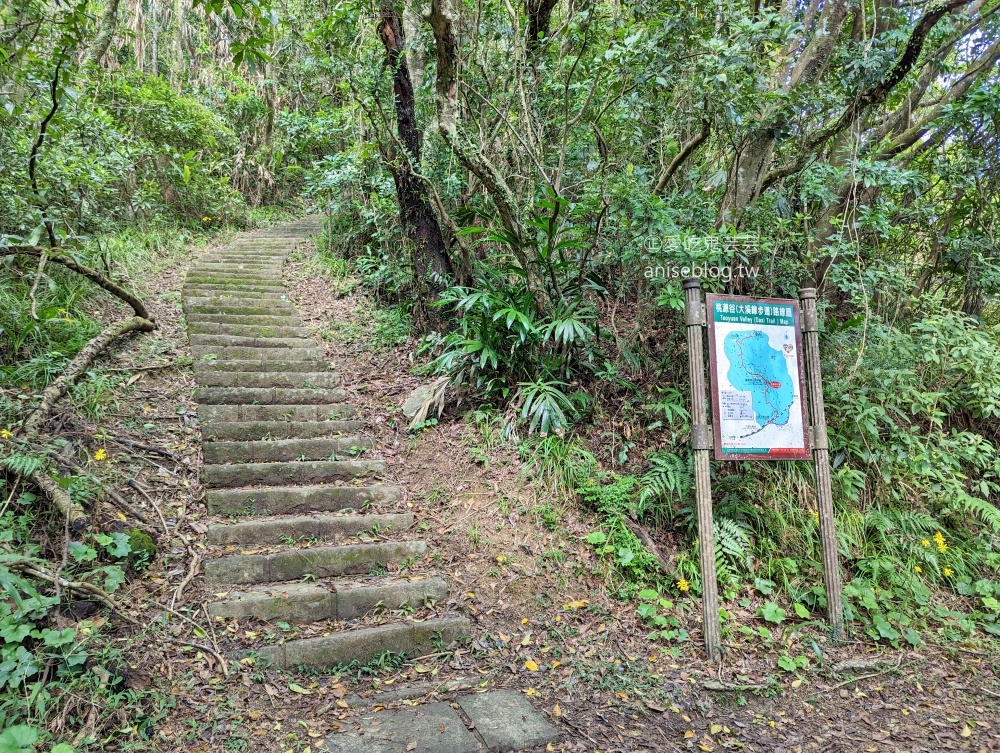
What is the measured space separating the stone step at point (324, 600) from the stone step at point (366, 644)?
7.1 inches

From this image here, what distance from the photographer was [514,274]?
5.80m

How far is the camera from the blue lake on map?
3910 millimetres

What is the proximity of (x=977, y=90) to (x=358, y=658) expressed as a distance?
611 centimetres

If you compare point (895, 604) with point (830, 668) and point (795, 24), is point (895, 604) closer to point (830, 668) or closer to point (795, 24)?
point (830, 668)

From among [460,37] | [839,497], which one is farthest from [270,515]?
Answer: [460,37]

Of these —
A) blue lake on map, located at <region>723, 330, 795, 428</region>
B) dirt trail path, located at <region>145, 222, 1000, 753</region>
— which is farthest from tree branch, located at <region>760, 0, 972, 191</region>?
dirt trail path, located at <region>145, 222, 1000, 753</region>

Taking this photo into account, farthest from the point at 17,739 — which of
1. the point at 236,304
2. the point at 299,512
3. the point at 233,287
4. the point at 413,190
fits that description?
the point at 233,287

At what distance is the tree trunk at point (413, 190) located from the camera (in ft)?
21.1

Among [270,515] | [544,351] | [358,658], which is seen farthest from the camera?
[544,351]

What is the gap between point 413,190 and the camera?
21.6 feet

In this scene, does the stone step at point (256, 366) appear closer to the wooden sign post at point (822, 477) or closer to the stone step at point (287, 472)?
the stone step at point (287, 472)

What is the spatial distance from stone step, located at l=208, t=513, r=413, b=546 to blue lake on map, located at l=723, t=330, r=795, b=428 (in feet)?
8.45

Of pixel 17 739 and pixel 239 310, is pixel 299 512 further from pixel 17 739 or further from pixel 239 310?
pixel 239 310

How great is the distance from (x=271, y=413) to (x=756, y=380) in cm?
394
